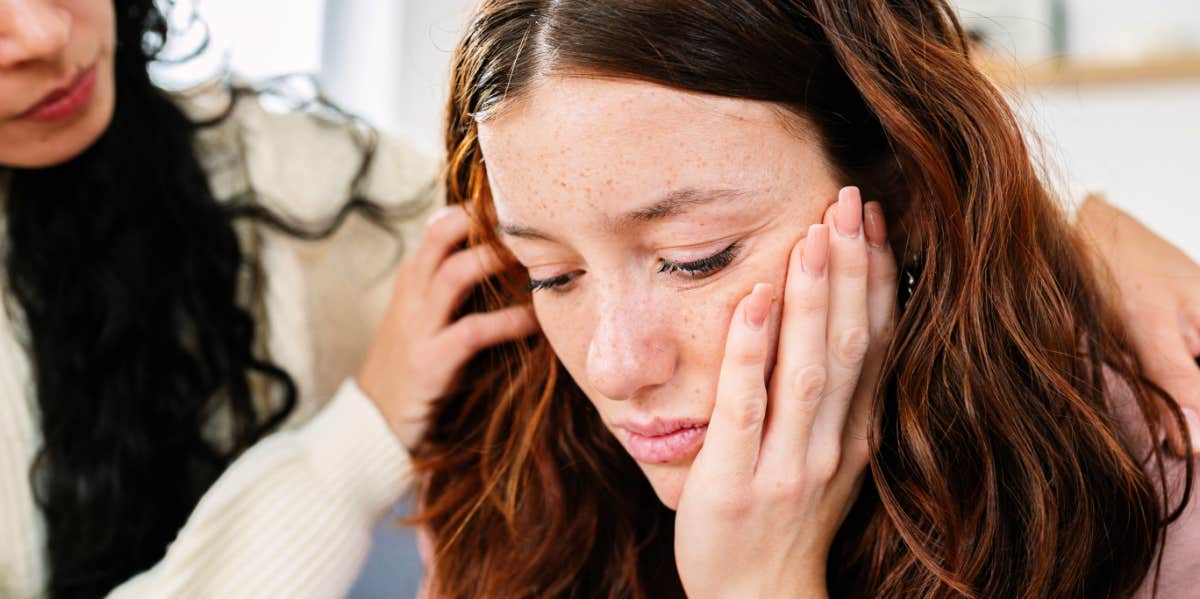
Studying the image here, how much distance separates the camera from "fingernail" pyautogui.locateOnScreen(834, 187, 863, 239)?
0.82 m

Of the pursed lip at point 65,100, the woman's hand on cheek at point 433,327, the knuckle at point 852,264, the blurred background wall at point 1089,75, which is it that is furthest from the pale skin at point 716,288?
the blurred background wall at point 1089,75

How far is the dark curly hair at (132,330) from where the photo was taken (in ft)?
4.12

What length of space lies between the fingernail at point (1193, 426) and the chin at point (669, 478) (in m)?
0.42

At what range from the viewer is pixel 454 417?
4.01 ft

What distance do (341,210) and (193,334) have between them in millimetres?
258

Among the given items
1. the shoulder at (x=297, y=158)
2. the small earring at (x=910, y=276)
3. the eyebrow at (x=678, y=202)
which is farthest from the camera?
the shoulder at (x=297, y=158)

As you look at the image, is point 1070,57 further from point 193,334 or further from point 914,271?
point 193,334

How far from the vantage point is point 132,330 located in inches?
51.9

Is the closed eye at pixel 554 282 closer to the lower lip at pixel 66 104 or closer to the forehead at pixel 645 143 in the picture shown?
the forehead at pixel 645 143

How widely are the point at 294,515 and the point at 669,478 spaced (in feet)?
1.52

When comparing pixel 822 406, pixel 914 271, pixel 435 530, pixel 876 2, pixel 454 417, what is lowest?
pixel 435 530

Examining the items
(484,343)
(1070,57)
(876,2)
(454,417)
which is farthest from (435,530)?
(1070,57)

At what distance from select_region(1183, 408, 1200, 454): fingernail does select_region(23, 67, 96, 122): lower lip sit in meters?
1.12

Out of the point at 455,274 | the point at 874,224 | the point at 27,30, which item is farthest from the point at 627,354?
the point at 27,30
